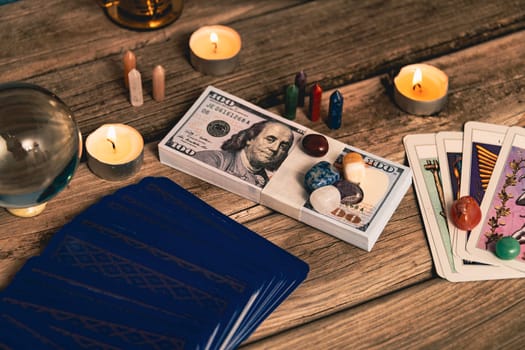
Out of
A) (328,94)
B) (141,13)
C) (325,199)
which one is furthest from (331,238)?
(141,13)

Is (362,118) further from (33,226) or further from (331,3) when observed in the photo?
(33,226)

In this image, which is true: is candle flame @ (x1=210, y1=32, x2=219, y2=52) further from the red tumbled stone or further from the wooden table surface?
the red tumbled stone

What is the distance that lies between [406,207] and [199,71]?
1.83ft

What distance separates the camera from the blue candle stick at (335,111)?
161 cm

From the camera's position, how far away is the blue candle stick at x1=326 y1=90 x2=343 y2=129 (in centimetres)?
161

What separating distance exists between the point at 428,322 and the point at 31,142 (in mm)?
717

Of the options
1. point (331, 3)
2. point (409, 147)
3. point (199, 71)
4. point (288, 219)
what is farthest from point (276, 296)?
point (331, 3)

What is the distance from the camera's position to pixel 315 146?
1.54 metres

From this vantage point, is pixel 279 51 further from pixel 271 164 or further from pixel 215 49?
pixel 271 164

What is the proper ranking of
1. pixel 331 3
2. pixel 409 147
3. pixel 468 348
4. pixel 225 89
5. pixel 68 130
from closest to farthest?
pixel 68 130
pixel 468 348
pixel 409 147
pixel 225 89
pixel 331 3

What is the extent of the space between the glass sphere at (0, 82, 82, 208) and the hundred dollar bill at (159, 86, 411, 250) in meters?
0.34

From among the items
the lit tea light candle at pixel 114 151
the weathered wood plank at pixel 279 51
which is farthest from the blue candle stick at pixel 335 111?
the lit tea light candle at pixel 114 151

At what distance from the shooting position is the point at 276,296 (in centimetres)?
138

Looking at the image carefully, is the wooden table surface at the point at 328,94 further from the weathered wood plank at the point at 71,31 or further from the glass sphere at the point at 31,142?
the glass sphere at the point at 31,142
